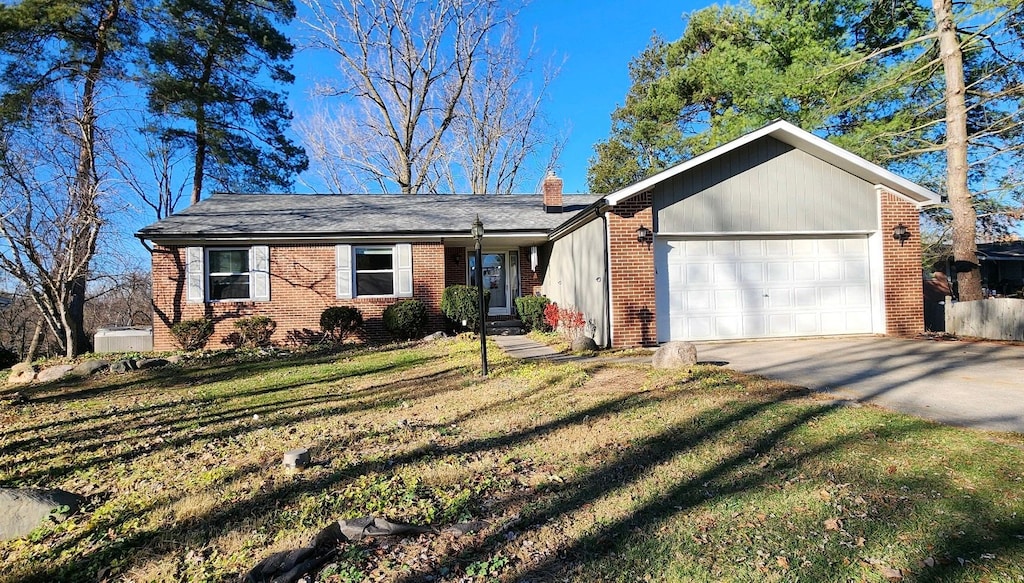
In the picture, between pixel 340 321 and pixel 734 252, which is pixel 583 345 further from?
pixel 340 321

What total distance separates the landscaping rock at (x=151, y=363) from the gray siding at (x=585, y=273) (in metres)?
8.37

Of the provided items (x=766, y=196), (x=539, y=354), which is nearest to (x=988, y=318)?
(x=766, y=196)

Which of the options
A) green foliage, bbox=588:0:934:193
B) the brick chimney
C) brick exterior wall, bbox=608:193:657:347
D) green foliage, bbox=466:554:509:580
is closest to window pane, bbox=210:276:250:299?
the brick chimney

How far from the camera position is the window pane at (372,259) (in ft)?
43.7

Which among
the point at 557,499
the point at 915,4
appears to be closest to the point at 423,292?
the point at 557,499

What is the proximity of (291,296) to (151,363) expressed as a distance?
3.37 meters

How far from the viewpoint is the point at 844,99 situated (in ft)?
48.5

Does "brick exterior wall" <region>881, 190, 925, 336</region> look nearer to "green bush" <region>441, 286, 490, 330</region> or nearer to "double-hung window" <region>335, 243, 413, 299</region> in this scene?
"green bush" <region>441, 286, 490, 330</region>

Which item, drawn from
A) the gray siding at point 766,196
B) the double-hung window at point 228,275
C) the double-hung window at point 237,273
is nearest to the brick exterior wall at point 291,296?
the double-hung window at point 237,273

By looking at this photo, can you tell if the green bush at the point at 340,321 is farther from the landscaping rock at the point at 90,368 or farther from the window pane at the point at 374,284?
the landscaping rock at the point at 90,368

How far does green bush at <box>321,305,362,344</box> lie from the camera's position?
12547 millimetres

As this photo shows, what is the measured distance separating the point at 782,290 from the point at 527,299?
5.93m

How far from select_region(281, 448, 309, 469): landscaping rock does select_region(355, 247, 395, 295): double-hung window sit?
9285 mm

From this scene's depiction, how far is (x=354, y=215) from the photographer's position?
14.4 m
